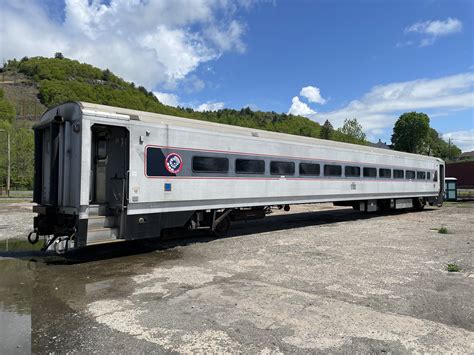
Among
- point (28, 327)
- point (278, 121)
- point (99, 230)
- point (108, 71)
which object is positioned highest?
point (108, 71)

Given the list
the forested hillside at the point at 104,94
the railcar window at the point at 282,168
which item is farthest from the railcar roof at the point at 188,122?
the forested hillside at the point at 104,94

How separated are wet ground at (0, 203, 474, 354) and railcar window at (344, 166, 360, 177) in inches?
195

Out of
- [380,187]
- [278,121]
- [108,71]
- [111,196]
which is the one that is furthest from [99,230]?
[108,71]

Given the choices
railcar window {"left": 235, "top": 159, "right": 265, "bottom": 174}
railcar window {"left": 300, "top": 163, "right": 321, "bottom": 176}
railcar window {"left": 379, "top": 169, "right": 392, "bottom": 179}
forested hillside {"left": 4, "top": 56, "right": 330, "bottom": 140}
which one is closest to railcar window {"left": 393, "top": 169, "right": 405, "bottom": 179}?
railcar window {"left": 379, "top": 169, "right": 392, "bottom": 179}

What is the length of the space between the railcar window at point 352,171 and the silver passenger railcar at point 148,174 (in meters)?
2.54

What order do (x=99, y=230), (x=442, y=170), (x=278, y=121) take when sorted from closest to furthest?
1. (x=99, y=230)
2. (x=442, y=170)
3. (x=278, y=121)

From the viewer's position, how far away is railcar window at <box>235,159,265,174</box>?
11.0 meters

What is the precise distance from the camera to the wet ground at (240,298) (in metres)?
4.40

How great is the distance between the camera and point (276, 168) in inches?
477

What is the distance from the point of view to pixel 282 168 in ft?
40.4

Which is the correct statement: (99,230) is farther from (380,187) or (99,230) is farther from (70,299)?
(380,187)

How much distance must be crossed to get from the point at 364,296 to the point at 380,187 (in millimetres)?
12197

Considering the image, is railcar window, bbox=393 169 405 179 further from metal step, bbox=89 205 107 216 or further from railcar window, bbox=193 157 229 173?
metal step, bbox=89 205 107 216

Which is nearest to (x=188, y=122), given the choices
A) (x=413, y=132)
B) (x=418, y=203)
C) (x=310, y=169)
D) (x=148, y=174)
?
(x=148, y=174)
